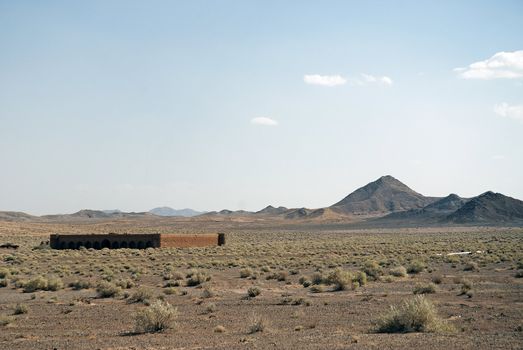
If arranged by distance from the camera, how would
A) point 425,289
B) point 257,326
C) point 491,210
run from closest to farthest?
1. point 257,326
2. point 425,289
3. point 491,210

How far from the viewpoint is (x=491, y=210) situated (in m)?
168

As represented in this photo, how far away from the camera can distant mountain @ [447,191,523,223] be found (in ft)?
531

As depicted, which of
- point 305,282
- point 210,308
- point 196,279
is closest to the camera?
point 210,308

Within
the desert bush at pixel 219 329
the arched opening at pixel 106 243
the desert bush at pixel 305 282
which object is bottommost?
the desert bush at pixel 219 329

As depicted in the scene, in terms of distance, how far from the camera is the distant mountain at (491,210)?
162 m

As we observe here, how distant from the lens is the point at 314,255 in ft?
173

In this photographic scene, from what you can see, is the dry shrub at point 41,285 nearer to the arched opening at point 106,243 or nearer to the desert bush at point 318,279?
the desert bush at point 318,279

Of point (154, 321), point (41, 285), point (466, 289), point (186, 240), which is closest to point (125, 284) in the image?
point (41, 285)

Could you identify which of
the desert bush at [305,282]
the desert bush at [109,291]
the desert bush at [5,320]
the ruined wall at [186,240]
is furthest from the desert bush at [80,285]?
the ruined wall at [186,240]

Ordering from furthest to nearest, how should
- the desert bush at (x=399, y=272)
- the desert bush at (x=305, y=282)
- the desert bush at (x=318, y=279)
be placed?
the desert bush at (x=399, y=272)
the desert bush at (x=318, y=279)
the desert bush at (x=305, y=282)

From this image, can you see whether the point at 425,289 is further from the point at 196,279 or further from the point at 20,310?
the point at 20,310

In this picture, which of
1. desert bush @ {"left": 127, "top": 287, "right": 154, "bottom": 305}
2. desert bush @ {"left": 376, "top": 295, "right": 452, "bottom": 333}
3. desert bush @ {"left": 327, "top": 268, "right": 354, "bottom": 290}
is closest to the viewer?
desert bush @ {"left": 376, "top": 295, "right": 452, "bottom": 333}

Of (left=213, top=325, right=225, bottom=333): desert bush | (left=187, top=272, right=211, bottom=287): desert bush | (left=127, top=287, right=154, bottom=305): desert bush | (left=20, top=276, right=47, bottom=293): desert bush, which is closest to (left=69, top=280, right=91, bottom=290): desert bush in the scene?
(left=20, top=276, right=47, bottom=293): desert bush

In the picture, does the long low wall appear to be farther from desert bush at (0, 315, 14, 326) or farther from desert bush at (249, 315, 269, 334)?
desert bush at (249, 315, 269, 334)
